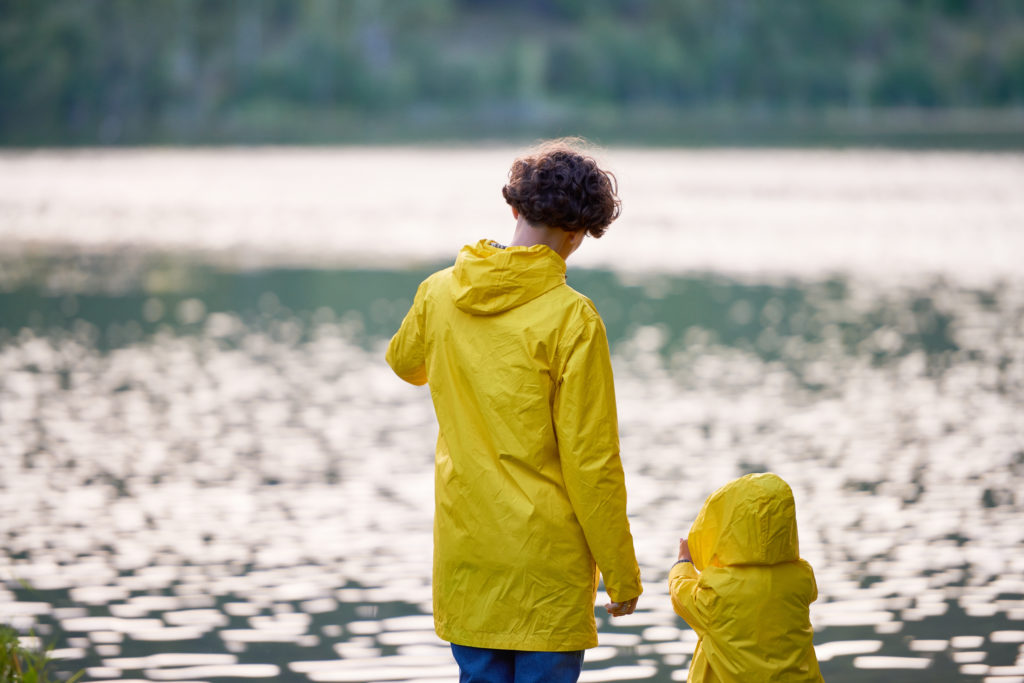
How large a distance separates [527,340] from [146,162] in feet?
173

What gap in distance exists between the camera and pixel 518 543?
303 centimetres

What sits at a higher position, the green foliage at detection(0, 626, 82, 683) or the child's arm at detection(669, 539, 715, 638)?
the child's arm at detection(669, 539, 715, 638)

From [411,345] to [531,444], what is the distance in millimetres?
396

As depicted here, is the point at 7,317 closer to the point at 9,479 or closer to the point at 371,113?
the point at 9,479

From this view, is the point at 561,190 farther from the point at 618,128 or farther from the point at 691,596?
the point at 618,128

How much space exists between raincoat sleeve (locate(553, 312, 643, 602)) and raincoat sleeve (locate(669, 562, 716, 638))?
42cm

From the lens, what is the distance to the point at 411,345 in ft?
10.5

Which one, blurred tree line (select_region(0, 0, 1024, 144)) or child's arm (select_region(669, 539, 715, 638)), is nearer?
child's arm (select_region(669, 539, 715, 638))

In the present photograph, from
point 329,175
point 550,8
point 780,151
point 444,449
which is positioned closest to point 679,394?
point 444,449

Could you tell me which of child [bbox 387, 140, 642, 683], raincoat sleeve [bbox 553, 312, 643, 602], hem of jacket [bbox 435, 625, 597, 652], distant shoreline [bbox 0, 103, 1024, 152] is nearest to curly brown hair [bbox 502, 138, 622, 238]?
child [bbox 387, 140, 642, 683]

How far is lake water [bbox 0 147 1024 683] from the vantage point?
5844mm

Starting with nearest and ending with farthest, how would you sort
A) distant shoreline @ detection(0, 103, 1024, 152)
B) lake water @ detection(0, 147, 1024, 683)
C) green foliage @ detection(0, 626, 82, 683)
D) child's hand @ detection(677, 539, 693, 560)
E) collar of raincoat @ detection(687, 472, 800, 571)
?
collar of raincoat @ detection(687, 472, 800, 571)
child's hand @ detection(677, 539, 693, 560)
green foliage @ detection(0, 626, 82, 683)
lake water @ detection(0, 147, 1024, 683)
distant shoreline @ detection(0, 103, 1024, 152)

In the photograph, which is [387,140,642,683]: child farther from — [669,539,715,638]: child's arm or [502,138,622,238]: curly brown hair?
[669,539,715,638]: child's arm

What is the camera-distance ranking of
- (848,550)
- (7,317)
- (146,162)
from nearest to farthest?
(848,550)
(7,317)
(146,162)
